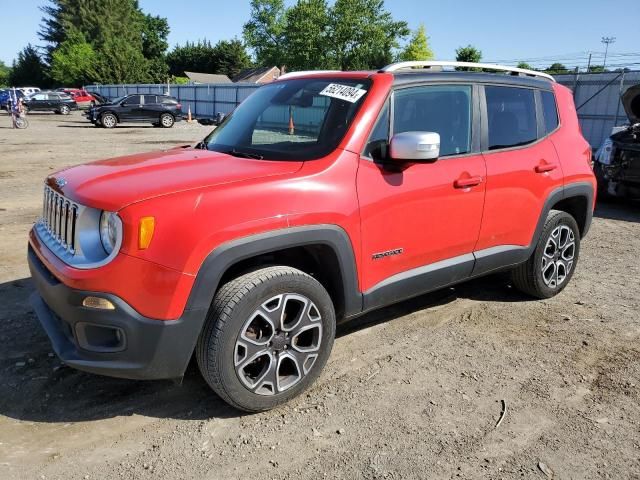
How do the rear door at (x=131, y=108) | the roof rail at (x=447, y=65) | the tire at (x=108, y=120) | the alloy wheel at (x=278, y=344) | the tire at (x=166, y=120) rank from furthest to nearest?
the tire at (x=166, y=120)
the rear door at (x=131, y=108)
the tire at (x=108, y=120)
the roof rail at (x=447, y=65)
the alloy wheel at (x=278, y=344)

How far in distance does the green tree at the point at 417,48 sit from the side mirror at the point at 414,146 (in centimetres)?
7019

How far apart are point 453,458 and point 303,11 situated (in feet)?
223

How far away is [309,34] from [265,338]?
67047 mm

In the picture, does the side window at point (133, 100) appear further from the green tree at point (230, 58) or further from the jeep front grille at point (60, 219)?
the green tree at point (230, 58)

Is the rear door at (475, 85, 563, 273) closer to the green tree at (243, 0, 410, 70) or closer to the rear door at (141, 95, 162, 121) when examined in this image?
the rear door at (141, 95, 162, 121)

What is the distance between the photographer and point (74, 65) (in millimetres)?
66500

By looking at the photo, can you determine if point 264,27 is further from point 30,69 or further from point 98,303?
point 98,303

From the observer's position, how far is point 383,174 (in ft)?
10.6

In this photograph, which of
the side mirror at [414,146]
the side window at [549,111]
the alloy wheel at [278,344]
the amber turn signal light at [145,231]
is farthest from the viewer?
the side window at [549,111]

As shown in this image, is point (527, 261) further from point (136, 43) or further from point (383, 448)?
point (136, 43)

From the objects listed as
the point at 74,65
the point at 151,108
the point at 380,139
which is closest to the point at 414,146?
the point at 380,139

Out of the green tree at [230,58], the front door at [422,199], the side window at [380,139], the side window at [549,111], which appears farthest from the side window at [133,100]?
the green tree at [230,58]

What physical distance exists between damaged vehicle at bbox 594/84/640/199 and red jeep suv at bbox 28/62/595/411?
4.56m

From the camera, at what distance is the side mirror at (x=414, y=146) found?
3.08 metres
